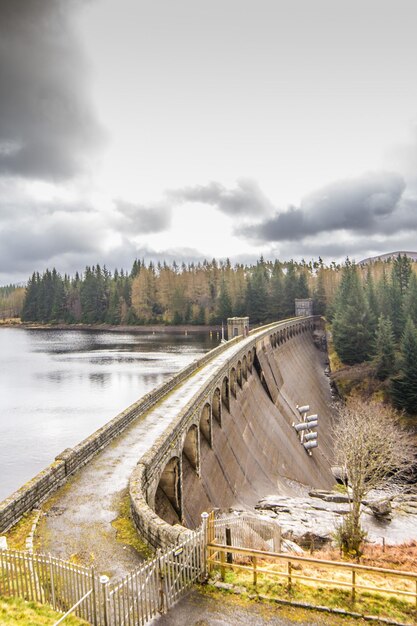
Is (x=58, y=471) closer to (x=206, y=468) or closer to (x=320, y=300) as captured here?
(x=206, y=468)

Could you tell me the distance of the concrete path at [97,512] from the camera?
10828 mm

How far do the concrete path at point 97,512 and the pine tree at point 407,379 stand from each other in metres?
40.7

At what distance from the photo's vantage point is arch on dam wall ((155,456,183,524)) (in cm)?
1767

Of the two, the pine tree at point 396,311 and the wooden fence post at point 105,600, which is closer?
the wooden fence post at point 105,600

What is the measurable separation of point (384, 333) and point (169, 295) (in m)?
91.2

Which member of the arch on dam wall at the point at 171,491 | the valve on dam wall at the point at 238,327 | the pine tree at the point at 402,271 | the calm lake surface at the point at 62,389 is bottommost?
the calm lake surface at the point at 62,389

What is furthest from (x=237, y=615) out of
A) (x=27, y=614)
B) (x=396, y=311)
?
(x=396, y=311)

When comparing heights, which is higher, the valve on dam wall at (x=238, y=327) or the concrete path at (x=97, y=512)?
the valve on dam wall at (x=238, y=327)

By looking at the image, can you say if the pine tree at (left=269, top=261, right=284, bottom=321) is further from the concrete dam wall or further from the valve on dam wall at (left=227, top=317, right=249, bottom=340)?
the concrete dam wall

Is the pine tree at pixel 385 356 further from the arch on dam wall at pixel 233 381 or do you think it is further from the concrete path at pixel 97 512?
the concrete path at pixel 97 512

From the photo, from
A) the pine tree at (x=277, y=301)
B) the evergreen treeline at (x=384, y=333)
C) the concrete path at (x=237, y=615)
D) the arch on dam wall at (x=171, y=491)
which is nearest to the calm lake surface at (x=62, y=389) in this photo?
the arch on dam wall at (x=171, y=491)

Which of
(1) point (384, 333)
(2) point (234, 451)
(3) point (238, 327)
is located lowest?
(2) point (234, 451)

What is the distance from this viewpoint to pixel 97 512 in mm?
13180

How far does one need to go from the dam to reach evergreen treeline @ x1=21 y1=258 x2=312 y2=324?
74.1 metres
